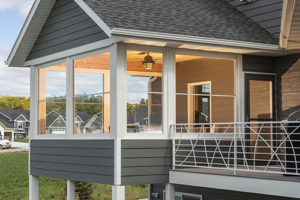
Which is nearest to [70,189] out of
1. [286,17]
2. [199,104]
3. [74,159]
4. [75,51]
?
[74,159]

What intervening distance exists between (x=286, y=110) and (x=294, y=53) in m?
1.23

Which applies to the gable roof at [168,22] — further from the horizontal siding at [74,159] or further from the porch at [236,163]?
the horizontal siding at [74,159]

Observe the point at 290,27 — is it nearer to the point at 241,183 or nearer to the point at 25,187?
the point at 241,183

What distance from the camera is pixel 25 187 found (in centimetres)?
3712

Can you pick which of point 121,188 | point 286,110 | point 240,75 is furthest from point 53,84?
point 286,110

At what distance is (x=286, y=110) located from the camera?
11.3 m

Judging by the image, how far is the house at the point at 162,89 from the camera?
31.1 ft

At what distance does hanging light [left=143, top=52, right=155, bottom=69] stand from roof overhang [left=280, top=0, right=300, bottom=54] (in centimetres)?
245

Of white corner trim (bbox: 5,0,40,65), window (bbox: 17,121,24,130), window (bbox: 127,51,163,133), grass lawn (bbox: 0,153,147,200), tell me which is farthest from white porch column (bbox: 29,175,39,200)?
window (bbox: 17,121,24,130)

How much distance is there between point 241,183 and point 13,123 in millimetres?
74238

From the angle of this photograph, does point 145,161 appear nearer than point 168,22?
Yes

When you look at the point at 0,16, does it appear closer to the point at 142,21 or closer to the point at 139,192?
the point at 139,192

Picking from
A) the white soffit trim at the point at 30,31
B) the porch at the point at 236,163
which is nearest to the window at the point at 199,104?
the porch at the point at 236,163

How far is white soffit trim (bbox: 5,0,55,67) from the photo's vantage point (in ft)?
38.6
